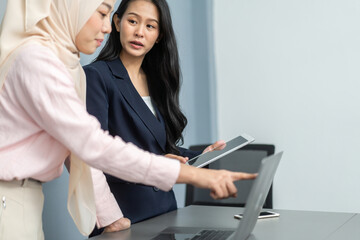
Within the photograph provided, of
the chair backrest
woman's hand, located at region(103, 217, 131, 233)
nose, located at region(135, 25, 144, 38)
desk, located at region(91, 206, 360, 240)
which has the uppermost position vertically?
nose, located at region(135, 25, 144, 38)

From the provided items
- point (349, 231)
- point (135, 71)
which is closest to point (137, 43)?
point (135, 71)

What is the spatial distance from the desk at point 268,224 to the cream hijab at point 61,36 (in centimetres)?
16

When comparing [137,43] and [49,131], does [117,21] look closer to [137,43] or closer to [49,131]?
[137,43]

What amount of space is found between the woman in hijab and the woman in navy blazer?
398 millimetres

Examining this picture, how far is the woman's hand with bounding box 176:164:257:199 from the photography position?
4.27 feet

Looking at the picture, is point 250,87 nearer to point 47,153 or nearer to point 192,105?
point 192,105

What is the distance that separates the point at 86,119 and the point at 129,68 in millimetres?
790

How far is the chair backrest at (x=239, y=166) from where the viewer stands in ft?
9.07

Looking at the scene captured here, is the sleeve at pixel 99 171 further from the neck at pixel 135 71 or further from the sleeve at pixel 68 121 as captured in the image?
the sleeve at pixel 68 121

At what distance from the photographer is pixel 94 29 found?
1.47m

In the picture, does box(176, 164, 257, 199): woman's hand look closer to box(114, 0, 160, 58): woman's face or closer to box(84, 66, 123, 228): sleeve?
box(84, 66, 123, 228): sleeve

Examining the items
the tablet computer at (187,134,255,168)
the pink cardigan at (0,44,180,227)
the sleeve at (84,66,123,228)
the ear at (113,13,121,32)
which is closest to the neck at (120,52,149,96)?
the ear at (113,13,121,32)

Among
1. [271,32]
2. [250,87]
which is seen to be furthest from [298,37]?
[250,87]

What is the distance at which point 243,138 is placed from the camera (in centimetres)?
183
